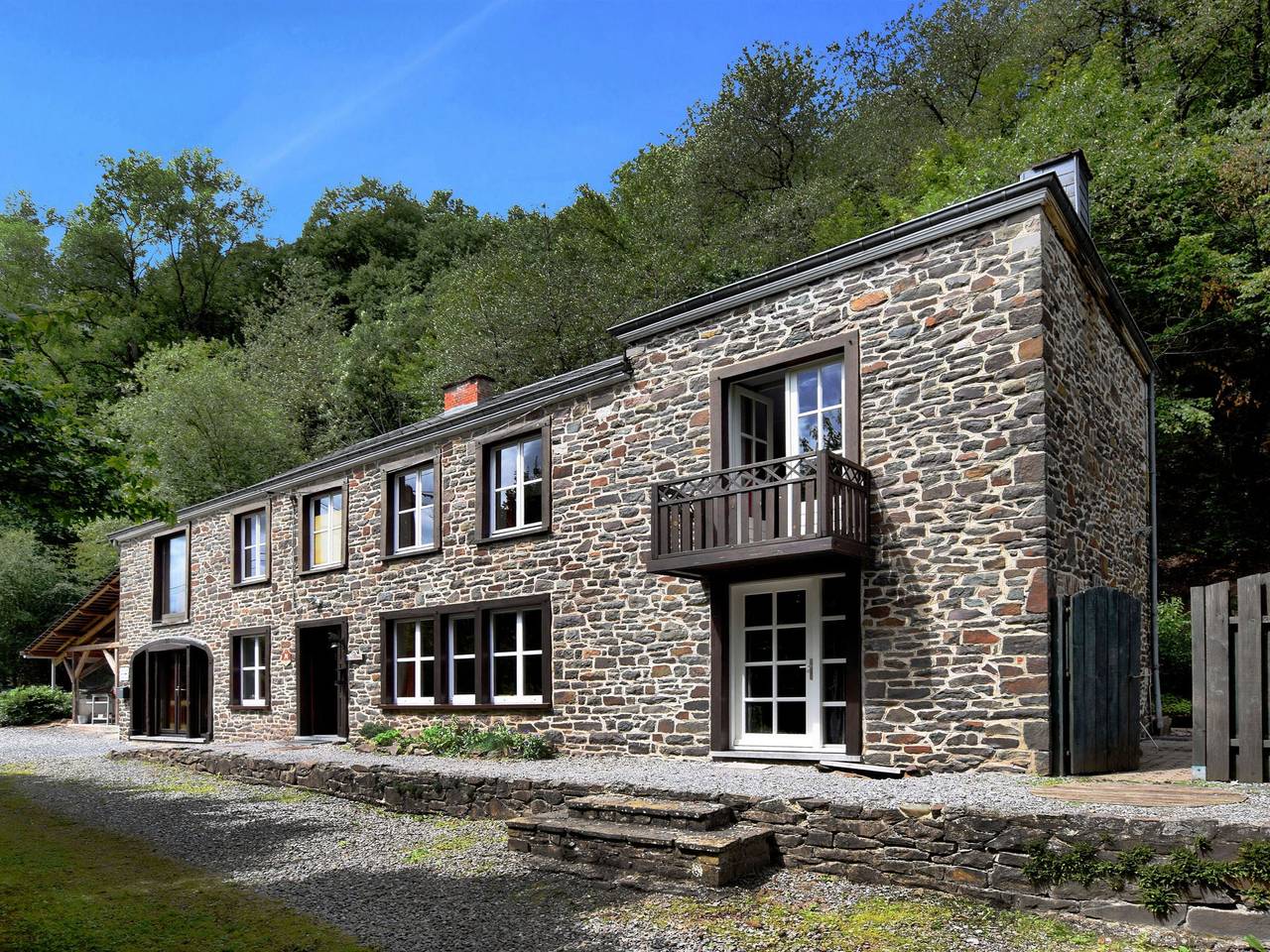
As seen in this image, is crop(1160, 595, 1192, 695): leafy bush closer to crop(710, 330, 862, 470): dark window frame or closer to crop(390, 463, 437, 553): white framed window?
crop(710, 330, 862, 470): dark window frame

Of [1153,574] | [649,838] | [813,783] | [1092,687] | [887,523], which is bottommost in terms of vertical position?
[649,838]

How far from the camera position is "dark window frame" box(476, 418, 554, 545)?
1370cm

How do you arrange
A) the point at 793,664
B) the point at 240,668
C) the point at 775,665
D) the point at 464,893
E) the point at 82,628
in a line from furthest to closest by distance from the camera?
the point at 82,628 → the point at 240,668 → the point at 775,665 → the point at 793,664 → the point at 464,893

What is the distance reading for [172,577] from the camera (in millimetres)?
22703

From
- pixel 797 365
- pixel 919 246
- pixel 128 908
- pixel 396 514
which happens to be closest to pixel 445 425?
pixel 396 514

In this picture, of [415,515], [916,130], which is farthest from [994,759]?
[916,130]

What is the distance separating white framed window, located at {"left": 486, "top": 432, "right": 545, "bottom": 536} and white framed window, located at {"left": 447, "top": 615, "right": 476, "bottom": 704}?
158 cm

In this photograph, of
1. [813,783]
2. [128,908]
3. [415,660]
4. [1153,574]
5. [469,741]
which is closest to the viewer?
[128,908]

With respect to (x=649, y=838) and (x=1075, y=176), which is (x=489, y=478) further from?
(x=1075, y=176)

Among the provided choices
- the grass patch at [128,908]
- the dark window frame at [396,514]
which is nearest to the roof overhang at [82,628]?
the dark window frame at [396,514]

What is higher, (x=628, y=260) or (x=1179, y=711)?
(x=628, y=260)

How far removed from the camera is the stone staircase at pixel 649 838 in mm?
7270

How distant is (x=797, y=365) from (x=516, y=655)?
609 centimetres

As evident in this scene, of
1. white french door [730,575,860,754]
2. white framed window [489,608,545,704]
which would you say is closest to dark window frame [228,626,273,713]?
white framed window [489,608,545,704]
